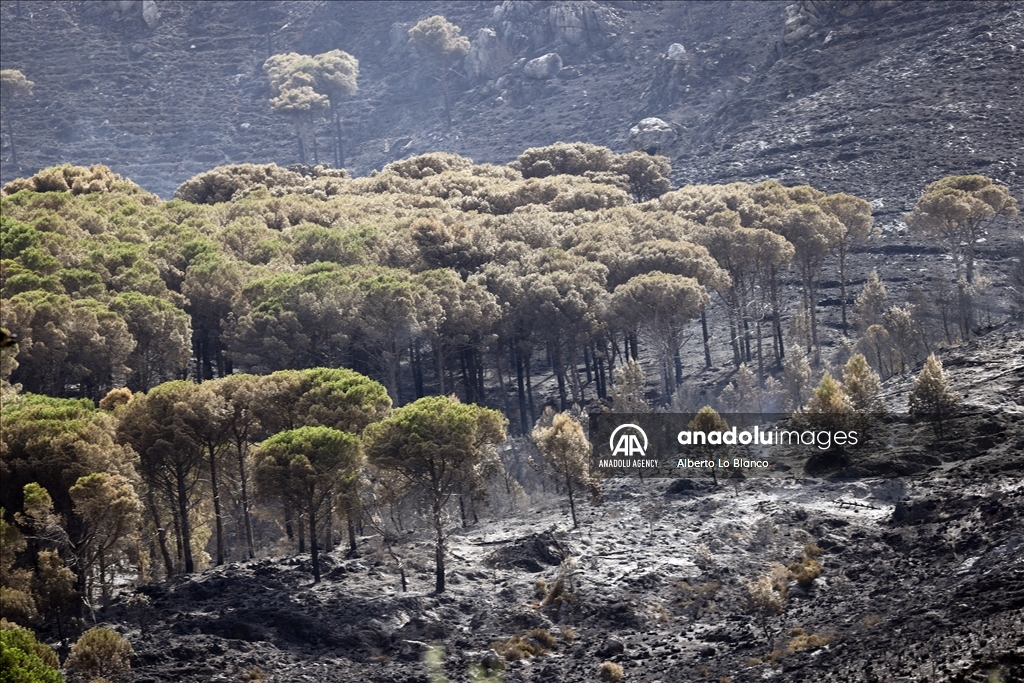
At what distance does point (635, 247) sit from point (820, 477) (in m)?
26.0

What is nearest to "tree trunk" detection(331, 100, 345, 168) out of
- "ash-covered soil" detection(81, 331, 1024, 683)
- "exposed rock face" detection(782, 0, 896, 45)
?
"exposed rock face" detection(782, 0, 896, 45)

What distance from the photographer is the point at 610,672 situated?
45188 mm

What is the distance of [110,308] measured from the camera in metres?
65.1

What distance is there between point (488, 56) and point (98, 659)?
444 feet

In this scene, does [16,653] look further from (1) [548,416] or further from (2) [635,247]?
(2) [635,247]

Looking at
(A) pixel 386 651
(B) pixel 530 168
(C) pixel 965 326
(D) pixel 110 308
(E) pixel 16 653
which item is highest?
(B) pixel 530 168

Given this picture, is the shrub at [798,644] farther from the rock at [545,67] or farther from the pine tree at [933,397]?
the rock at [545,67]

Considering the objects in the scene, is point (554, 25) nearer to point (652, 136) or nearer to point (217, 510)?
point (652, 136)

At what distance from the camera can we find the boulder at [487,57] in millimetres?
170000

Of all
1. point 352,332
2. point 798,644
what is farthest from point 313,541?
point 352,332

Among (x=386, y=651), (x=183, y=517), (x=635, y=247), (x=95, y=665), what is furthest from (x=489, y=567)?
(x=635, y=247)

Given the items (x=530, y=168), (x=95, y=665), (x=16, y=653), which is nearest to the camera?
(x=16, y=653)

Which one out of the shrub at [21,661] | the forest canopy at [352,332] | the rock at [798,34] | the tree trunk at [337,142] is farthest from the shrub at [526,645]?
the tree trunk at [337,142]

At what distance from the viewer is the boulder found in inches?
6693
